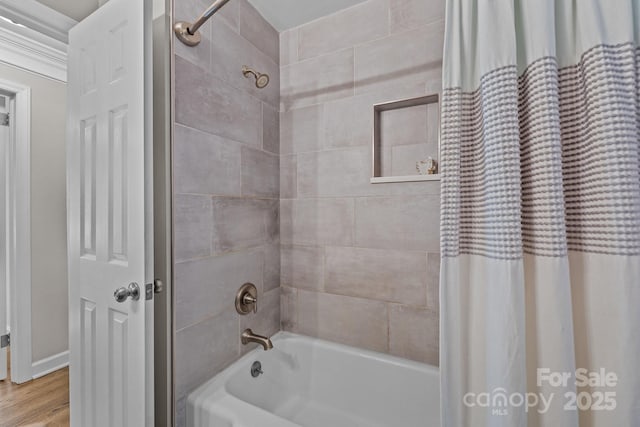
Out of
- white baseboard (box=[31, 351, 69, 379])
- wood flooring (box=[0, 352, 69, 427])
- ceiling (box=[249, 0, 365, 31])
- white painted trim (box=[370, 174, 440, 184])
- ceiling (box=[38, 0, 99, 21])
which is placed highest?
ceiling (box=[249, 0, 365, 31])

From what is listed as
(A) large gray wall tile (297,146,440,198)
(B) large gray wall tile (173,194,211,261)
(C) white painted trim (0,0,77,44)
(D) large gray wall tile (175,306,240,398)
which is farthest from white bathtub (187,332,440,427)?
(C) white painted trim (0,0,77,44)

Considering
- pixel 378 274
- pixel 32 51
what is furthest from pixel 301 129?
pixel 32 51

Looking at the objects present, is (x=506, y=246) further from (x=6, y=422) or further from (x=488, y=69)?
(x=6, y=422)

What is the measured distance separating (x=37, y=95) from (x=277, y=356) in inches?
72.1

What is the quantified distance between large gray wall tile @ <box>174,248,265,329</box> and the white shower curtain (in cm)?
90

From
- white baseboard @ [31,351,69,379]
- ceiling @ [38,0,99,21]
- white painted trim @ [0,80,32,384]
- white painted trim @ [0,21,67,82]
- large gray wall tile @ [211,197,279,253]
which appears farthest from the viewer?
white baseboard @ [31,351,69,379]

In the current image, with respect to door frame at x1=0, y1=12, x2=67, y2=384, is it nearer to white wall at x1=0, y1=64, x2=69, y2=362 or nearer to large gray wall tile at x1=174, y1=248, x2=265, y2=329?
white wall at x1=0, y1=64, x2=69, y2=362

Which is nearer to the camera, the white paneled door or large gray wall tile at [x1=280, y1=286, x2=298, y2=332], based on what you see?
the white paneled door

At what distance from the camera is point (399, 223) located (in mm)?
1345

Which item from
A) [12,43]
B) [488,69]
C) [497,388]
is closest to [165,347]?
[497,388]

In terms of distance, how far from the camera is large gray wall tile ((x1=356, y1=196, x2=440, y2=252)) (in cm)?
128

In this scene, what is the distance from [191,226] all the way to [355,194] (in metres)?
0.79

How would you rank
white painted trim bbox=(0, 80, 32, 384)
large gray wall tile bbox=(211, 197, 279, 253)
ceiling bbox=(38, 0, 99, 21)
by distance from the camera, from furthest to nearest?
white painted trim bbox=(0, 80, 32, 384) < large gray wall tile bbox=(211, 197, 279, 253) < ceiling bbox=(38, 0, 99, 21)

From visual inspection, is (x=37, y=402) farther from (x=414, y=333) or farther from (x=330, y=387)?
(x=414, y=333)
